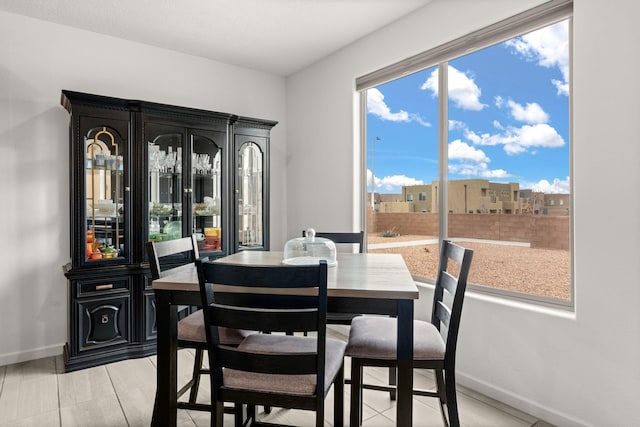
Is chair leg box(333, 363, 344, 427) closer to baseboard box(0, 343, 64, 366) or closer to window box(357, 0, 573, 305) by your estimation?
window box(357, 0, 573, 305)

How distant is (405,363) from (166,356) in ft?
3.51

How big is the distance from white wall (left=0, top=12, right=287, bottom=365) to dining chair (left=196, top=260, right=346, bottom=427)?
2418mm

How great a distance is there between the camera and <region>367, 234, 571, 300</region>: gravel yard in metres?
2.22

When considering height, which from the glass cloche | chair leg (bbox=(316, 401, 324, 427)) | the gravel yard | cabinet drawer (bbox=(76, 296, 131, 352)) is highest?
the glass cloche

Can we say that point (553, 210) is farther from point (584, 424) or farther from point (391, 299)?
point (391, 299)

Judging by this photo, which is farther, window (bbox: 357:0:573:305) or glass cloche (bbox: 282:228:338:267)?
window (bbox: 357:0:573:305)

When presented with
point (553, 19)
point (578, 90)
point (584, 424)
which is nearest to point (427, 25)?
point (553, 19)

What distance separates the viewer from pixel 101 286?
2.93 metres

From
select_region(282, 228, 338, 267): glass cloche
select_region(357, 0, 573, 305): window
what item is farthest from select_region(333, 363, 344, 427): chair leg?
select_region(357, 0, 573, 305): window

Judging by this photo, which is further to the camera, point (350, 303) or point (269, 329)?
point (350, 303)

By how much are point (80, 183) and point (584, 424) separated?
3545 millimetres

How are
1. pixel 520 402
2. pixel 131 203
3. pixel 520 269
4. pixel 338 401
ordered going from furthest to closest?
pixel 131 203 < pixel 520 269 < pixel 520 402 < pixel 338 401

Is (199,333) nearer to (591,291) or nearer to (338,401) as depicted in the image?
(338,401)

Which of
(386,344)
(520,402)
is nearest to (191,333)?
(386,344)
